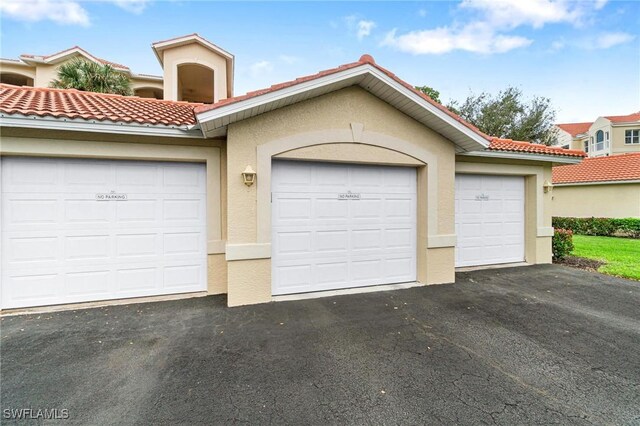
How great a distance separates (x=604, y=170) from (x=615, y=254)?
10558 millimetres

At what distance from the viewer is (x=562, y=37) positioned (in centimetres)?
1153

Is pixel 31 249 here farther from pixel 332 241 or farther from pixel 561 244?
pixel 561 244

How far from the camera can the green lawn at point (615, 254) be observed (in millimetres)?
7426

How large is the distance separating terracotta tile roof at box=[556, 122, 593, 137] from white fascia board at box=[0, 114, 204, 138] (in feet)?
154

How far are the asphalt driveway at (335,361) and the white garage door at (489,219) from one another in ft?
7.78

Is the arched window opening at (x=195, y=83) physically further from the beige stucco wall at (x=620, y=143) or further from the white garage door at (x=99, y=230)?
the beige stucco wall at (x=620, y=143)

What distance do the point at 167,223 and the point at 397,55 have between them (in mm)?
14882

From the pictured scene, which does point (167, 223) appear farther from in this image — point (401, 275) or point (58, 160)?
point (401, 275)

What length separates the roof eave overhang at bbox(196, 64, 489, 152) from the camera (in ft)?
15.9

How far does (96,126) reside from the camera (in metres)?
4.83

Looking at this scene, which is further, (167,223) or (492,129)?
(492,129)

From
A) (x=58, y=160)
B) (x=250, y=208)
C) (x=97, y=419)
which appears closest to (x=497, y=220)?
(x=250, y=208)

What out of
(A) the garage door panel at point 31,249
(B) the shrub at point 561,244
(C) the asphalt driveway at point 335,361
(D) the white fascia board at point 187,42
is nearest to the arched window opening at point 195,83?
(D) the white fascia board at point 187,42

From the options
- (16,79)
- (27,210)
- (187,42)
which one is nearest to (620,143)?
(187,42)
